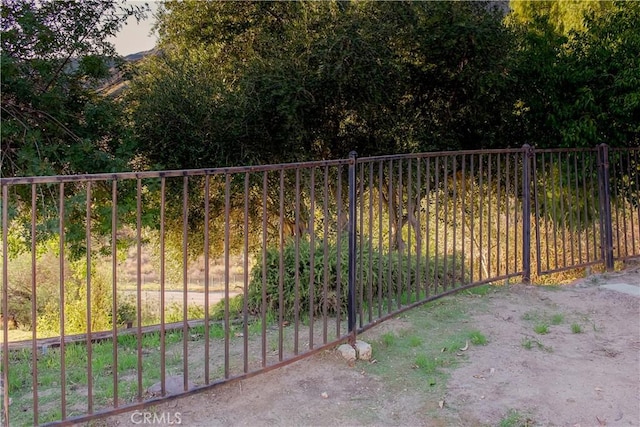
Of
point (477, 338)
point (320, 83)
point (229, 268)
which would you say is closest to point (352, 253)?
point (477, 338)

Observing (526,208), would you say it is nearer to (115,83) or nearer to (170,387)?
(170,387)

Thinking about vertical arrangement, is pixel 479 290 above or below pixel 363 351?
above

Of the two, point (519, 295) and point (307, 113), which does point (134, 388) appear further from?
point (307, 113)

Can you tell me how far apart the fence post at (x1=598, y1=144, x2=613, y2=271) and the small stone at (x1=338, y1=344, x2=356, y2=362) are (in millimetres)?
4043

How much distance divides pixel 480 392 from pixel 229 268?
3434mm

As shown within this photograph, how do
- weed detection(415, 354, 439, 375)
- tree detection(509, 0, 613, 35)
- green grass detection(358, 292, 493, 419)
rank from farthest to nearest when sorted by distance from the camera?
1. tree detection(509, 0, 613, 35)
2. weed detection(415, 354, 439, 375)
3. green grass detection(358, 292, 493, 419)

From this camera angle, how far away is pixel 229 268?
6145mm

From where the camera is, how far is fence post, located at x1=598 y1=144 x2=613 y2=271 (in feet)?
20.9

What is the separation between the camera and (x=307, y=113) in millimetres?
8742

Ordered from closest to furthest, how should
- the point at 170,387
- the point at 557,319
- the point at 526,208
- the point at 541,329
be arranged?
the point at 170,387 → the point at 541,329 → the point at 557,319 → the point at 526,208

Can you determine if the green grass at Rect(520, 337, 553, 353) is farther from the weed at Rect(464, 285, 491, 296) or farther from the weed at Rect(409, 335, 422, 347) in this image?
the weed at Rect(464, 285, 491, 296)

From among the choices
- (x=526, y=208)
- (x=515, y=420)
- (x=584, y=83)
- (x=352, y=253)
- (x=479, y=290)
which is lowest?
(x=515, y=420)

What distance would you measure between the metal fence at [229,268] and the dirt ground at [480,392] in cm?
14

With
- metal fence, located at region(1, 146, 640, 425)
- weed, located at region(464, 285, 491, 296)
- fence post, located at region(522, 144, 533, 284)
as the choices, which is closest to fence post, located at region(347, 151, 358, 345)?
metal fence, located at region(1, 146, 640, 425)
